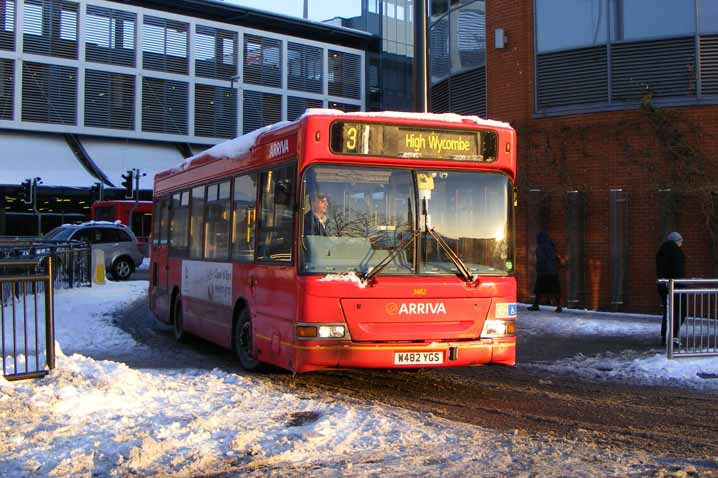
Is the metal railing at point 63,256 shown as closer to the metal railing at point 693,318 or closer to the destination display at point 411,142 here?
the destination display at point 411,142

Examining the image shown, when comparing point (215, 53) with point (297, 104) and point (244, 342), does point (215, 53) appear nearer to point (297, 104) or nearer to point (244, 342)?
point (297, 104)

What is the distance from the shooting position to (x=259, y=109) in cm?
5347

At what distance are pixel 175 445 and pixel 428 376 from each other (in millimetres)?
4435

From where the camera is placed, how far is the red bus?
818cm

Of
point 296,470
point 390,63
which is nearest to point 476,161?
point 296,470

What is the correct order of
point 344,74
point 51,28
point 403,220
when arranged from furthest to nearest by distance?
point 344,74
point 51,28
point 403,220

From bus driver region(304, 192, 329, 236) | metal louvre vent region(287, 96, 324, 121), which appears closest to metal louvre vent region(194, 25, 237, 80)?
metal louvre vent region(287, 96, 324, 121)

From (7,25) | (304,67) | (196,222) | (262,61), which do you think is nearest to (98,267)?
(196,222)

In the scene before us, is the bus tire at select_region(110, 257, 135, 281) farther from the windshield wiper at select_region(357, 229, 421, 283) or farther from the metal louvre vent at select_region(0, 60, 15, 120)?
the windshield wiper at select_region(357, 229, 421, 283)

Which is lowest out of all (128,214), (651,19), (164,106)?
(128,214)

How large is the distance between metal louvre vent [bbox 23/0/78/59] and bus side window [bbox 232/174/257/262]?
129ft

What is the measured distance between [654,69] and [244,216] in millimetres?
10629

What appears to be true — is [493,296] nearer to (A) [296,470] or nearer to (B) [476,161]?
(B) [476,161]

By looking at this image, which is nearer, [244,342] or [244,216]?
[244,216]
